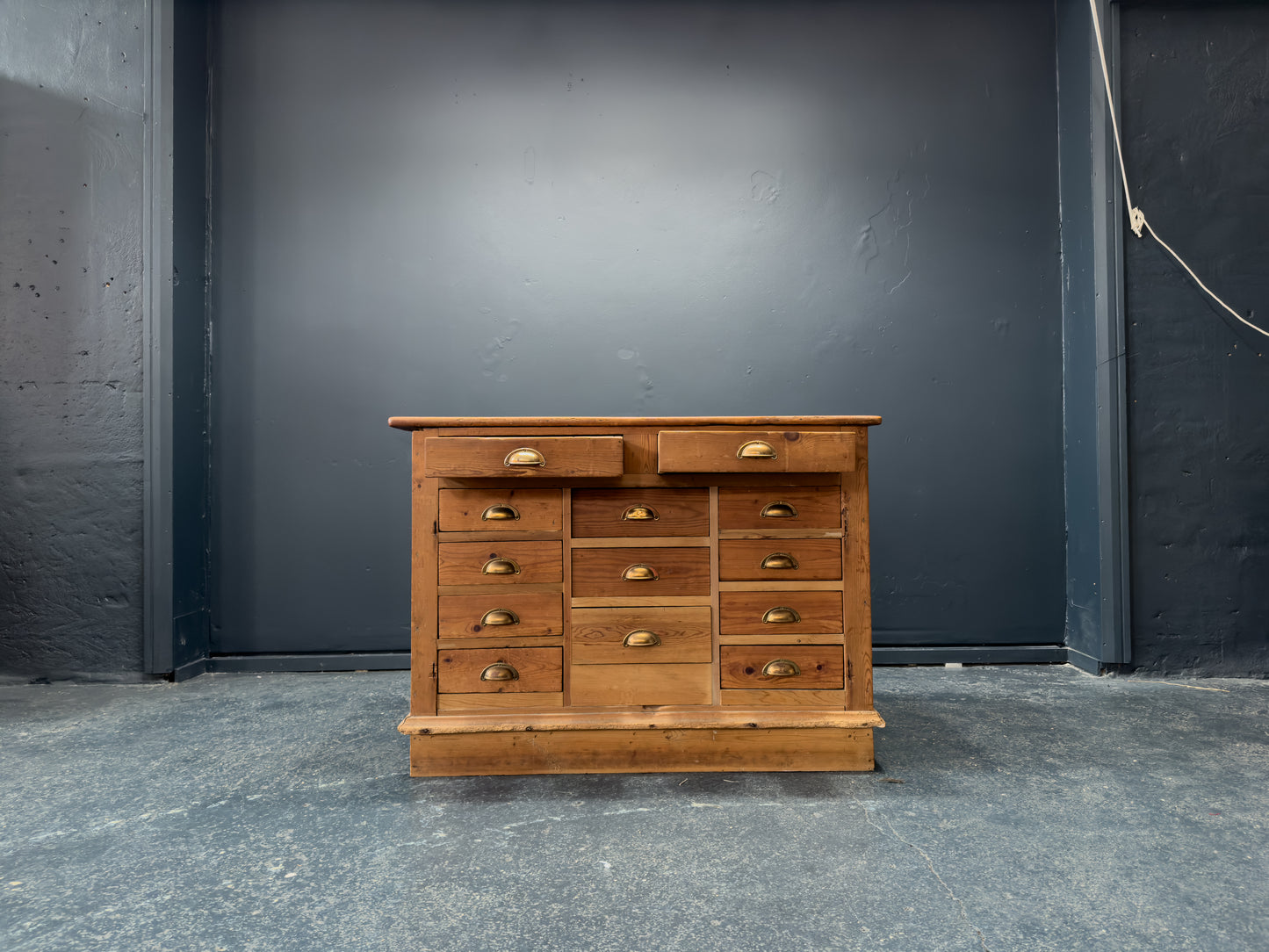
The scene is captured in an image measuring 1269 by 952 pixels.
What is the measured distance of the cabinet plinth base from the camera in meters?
1.76

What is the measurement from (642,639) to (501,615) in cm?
41

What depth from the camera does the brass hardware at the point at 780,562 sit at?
1.82 meters

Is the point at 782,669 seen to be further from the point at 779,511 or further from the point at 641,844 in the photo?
the point at 641,844

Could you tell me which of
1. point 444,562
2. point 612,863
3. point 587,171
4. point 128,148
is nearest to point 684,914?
point 612,863

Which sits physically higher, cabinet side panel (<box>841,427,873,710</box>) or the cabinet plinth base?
cabinet side panel (<box>841,427,873,710</box>)

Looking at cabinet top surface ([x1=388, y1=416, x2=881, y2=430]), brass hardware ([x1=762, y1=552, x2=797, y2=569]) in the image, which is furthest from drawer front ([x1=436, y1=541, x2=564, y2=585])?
brass hardware ([x1=762, y1=552, x2=797, y2=569])

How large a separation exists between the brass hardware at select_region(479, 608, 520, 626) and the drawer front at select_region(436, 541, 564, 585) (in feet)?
0.26

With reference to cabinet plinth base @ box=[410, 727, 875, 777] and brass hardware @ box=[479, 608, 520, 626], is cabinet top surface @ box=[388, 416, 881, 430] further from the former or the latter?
cabinet plinth base @ box=[410, 727, 875, 777]

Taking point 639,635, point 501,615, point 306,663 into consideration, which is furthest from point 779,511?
point 306,663

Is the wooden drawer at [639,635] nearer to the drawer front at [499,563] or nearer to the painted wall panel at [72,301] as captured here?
the drawer front at [499,563]

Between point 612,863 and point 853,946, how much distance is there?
19.5 inches

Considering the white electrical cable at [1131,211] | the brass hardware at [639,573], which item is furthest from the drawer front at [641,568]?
the white electrical cable at [1131,211]

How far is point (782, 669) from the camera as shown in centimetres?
179

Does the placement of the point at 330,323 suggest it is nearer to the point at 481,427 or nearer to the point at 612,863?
the point at 481,427
